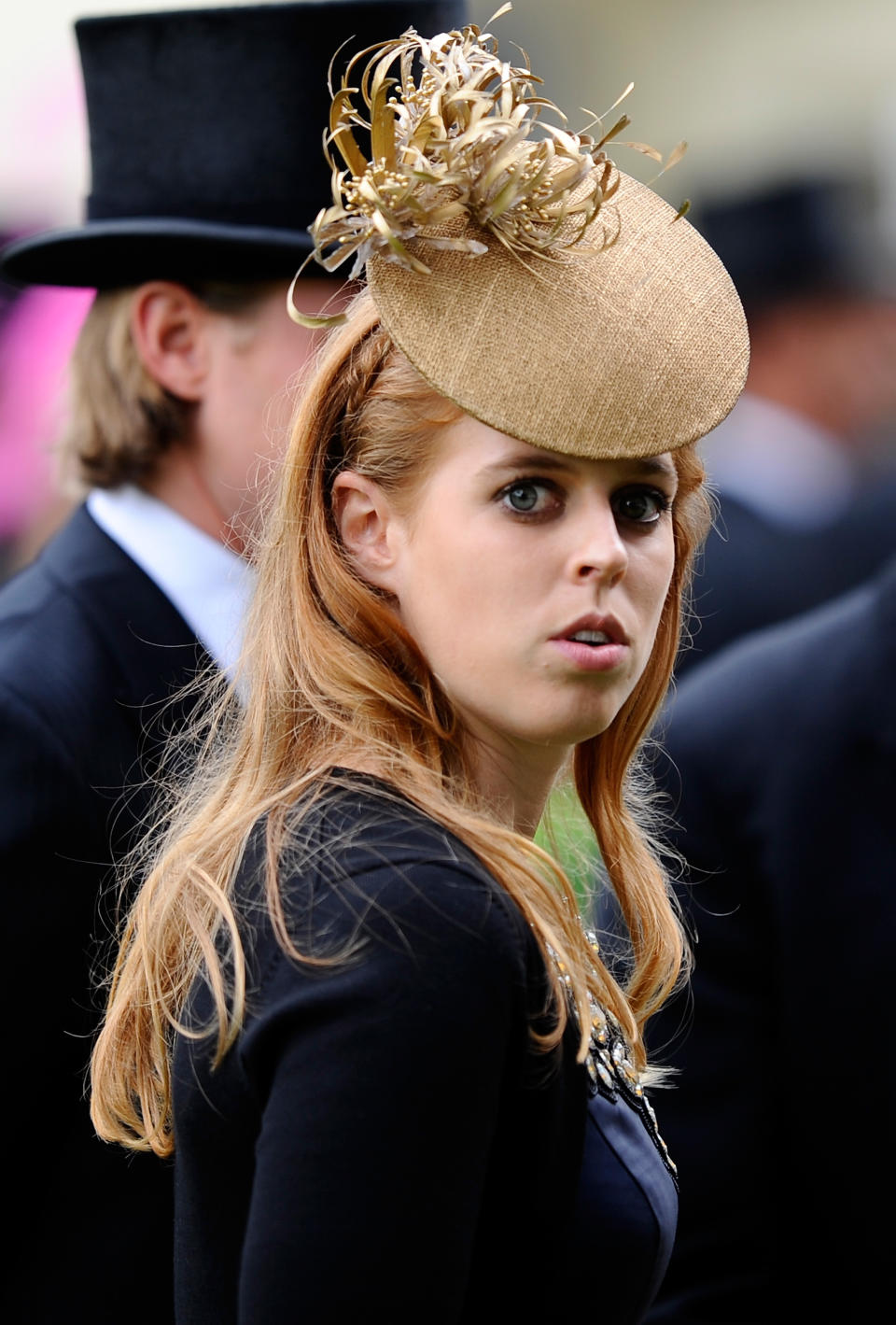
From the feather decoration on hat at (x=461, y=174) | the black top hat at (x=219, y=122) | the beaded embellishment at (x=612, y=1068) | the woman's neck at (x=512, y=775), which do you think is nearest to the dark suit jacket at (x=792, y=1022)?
the beaded embellishment at (x=612, y=1068)

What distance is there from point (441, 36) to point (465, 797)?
0.72m

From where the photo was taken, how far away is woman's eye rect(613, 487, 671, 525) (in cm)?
176

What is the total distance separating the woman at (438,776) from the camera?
144 cm

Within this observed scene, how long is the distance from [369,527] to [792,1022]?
1237 millimetres

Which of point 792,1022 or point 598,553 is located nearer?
point 598,553

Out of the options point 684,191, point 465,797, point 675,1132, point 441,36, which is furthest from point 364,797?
point 684,191

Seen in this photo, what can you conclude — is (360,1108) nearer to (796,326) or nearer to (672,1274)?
(672,1274)

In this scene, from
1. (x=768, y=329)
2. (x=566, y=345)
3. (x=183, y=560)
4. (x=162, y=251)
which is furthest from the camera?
(x=768, y=329)

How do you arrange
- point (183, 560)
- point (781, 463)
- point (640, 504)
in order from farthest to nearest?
point (781, 463), point (183, 560), point (640, 504)

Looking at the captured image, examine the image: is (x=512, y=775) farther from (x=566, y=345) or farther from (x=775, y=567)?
(x=775, y=567)

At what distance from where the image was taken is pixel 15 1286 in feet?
7.43

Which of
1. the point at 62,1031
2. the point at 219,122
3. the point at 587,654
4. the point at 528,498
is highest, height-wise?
the point at 219,122

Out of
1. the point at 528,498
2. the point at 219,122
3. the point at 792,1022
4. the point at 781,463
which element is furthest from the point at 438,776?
the point at 781,463

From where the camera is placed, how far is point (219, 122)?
115 inches
